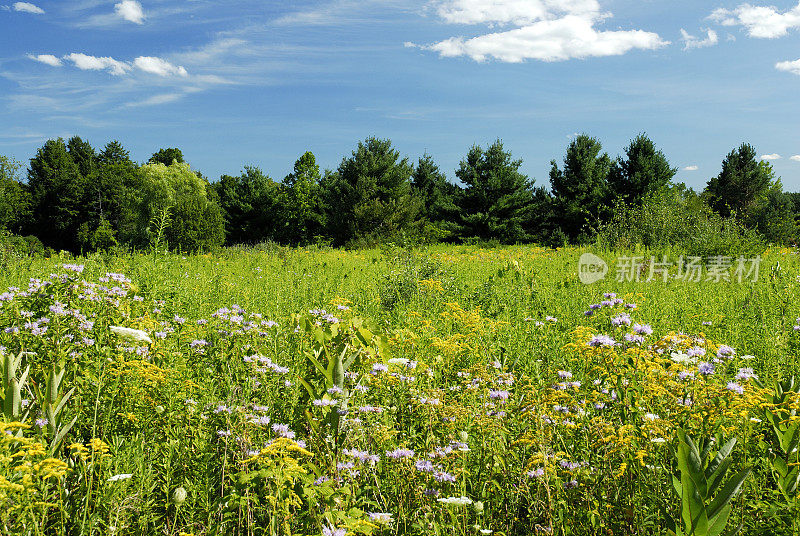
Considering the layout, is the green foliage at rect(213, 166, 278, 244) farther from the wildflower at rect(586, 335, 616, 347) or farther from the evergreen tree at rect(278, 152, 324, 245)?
the wildflower at rect(586, 335, 616, 347)

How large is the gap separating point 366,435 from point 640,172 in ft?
95.5

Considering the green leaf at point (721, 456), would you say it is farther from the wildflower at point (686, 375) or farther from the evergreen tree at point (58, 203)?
the evergreen tree at point (58, 203)

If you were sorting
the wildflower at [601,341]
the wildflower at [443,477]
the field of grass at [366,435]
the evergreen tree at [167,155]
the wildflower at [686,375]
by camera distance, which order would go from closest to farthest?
the field of grass at [366,435] < the wildflower at [443,477] < the wildflower at [686,375] < the wildflower at [601,341] < the evergreen tree at [167,155]

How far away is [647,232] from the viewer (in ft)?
45.7

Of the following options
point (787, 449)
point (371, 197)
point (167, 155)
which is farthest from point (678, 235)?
point (167, 155)

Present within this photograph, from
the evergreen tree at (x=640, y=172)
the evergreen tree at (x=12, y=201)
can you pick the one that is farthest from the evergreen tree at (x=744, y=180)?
the evergreen tree at (x=12, y=201)

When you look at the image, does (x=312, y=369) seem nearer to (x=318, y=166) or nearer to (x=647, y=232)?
(x=647, y=232)

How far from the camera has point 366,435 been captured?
2.34m

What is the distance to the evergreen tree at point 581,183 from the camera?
29.0m

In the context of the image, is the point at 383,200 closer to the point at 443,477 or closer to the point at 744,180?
the point at 744,180

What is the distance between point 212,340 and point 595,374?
277 cm

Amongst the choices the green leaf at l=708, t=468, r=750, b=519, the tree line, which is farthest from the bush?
the green leaf at l=708, t=468, r=750, b=519

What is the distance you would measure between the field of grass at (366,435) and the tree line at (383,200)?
57.8 ft

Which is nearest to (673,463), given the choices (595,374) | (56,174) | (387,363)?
(595,374)
